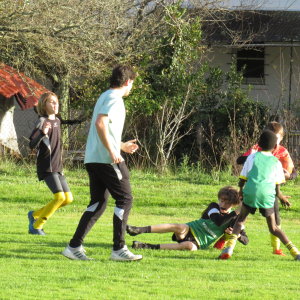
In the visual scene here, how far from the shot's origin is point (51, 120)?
623cm

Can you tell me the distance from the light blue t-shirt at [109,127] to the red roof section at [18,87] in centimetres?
900

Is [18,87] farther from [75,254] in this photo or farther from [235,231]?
[235,231]

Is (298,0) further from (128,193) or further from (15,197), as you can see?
(128,193)

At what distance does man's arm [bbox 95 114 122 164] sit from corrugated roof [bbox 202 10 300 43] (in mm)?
13826

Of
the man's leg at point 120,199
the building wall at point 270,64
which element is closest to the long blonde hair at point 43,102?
the man's leg at point 120,199

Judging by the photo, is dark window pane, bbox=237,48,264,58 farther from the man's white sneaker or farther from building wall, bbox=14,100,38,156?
the man's white sneaker

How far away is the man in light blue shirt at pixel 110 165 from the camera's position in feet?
15.0

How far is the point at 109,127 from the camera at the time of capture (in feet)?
15.1

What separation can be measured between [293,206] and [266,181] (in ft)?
18.1

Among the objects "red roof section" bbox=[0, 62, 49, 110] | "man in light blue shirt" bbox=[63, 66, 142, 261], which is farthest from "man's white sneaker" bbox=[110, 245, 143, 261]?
"red roof section" bbox=[0, 62, 49, 110]

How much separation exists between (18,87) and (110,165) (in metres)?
9.80

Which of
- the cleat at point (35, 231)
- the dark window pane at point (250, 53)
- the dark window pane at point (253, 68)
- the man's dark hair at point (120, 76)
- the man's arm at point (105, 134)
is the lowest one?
the cleat at point (35, 231)

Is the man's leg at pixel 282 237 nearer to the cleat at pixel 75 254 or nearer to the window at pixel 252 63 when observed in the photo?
the cleat at pixel 75 254

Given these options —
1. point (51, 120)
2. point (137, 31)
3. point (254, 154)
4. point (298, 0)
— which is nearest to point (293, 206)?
point (254, 154)
